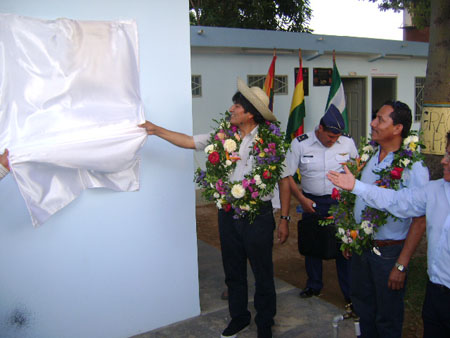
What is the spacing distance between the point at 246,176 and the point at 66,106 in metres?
1.28

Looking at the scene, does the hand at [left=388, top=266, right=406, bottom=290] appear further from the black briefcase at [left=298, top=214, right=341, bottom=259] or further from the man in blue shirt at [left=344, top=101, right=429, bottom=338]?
the black briefcase at [left=298, top=214, right=341, bottom=259]

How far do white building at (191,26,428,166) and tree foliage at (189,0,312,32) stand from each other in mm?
5083

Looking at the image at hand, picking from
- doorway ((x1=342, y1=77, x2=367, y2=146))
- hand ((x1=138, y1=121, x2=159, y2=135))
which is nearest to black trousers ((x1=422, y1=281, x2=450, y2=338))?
→ hand ((x1=138, y1=121, x2=159, y2=135))

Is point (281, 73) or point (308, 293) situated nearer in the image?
point (308, 293)

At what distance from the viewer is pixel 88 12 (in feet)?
9.64

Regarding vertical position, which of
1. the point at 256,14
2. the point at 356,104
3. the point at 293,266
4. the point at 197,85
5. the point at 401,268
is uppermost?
the point at 256,14

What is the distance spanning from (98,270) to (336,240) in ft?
6.59

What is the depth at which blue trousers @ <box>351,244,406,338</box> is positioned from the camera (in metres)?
2.63

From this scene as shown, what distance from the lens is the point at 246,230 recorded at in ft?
10.4

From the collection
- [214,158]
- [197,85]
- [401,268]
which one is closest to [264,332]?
[401,268]

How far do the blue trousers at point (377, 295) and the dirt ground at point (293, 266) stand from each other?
100 centimetres

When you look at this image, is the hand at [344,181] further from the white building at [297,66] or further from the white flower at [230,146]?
the white building at [297,66]

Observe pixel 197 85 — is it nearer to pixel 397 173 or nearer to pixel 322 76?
pixel 322 76

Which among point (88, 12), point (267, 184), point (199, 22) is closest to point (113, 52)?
point (88, 12)
